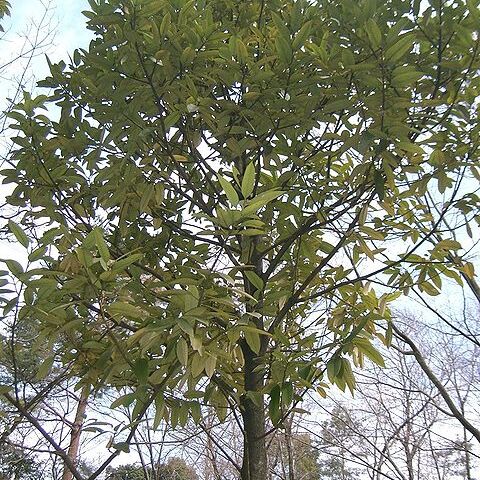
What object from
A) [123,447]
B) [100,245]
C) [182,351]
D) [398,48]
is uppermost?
[398,48]

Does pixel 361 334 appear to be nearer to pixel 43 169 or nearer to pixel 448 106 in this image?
pixel 448 106

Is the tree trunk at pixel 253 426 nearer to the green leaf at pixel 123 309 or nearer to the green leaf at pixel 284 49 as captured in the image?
the green leaf at pixel 123 309

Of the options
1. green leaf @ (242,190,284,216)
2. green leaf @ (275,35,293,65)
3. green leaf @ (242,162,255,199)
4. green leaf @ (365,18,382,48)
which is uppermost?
green leaf @ (275,35,293,65)

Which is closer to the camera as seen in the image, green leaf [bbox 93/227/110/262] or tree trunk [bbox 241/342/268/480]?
green leaf [bbox 93/227/110/262]

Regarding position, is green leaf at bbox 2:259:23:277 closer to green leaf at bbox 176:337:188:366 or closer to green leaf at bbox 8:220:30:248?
green leaf at bbox 8:220:30:248

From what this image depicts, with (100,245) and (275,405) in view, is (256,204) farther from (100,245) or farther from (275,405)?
(275,405)

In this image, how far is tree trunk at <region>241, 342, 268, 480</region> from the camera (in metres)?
1.06

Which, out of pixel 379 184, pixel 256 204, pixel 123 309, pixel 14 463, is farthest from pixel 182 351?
pixel 14 463

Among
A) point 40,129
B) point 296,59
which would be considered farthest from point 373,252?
point 40,129

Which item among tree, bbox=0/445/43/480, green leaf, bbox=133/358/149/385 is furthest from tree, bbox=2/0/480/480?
tree, bbox=0/445/43/480

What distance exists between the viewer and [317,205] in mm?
1135

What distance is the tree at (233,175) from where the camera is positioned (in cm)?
87

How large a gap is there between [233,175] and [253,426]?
1.95 feet

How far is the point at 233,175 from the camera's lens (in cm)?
85
